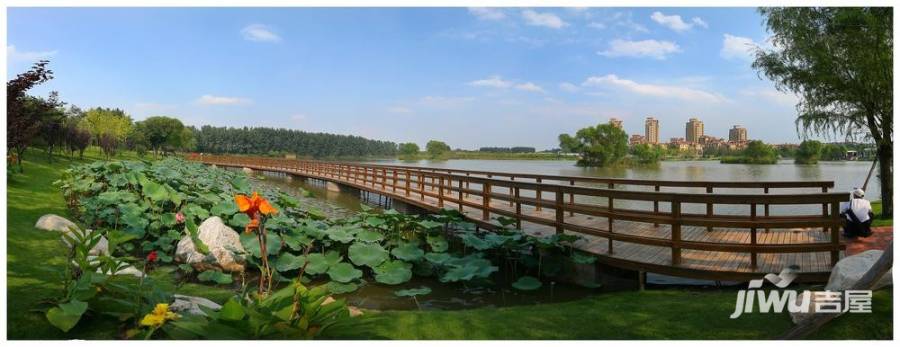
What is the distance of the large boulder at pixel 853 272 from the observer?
274cm

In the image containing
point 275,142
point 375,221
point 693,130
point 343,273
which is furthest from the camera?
point 275,142

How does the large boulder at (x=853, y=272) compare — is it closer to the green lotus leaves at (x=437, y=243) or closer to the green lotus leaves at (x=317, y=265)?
the green lotus leaves at (x=437, y=243)

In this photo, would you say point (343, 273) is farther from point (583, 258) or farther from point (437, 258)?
point (583, 258)

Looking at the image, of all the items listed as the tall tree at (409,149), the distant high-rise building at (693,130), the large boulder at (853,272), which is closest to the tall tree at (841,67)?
the distant high-rise building at (693,130)

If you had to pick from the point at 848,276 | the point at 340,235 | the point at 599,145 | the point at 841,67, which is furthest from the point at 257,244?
the point at 599,145

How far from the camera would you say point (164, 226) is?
6.00 m

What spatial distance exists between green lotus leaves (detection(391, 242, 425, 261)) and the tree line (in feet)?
191

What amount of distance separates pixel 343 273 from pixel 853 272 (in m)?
3.85

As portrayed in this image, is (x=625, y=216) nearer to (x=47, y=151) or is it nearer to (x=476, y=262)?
(x=476, y=262)

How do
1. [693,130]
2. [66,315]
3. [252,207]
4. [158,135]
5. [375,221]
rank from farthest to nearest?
[158,135] < [693,130] < [375,221] < [66,315] < [252,207]

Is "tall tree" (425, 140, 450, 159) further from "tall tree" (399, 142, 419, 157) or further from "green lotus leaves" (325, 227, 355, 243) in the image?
"green lotus leaves" (325, 227, 355, 243)

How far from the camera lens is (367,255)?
4777 millimetres

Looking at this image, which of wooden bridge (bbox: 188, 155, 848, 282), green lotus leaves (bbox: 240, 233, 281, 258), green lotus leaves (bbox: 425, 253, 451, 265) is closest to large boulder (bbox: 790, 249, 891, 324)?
wooden bridge (bbox: 188, 155, 848, 282)

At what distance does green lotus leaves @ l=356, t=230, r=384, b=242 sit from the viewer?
5282 mm
